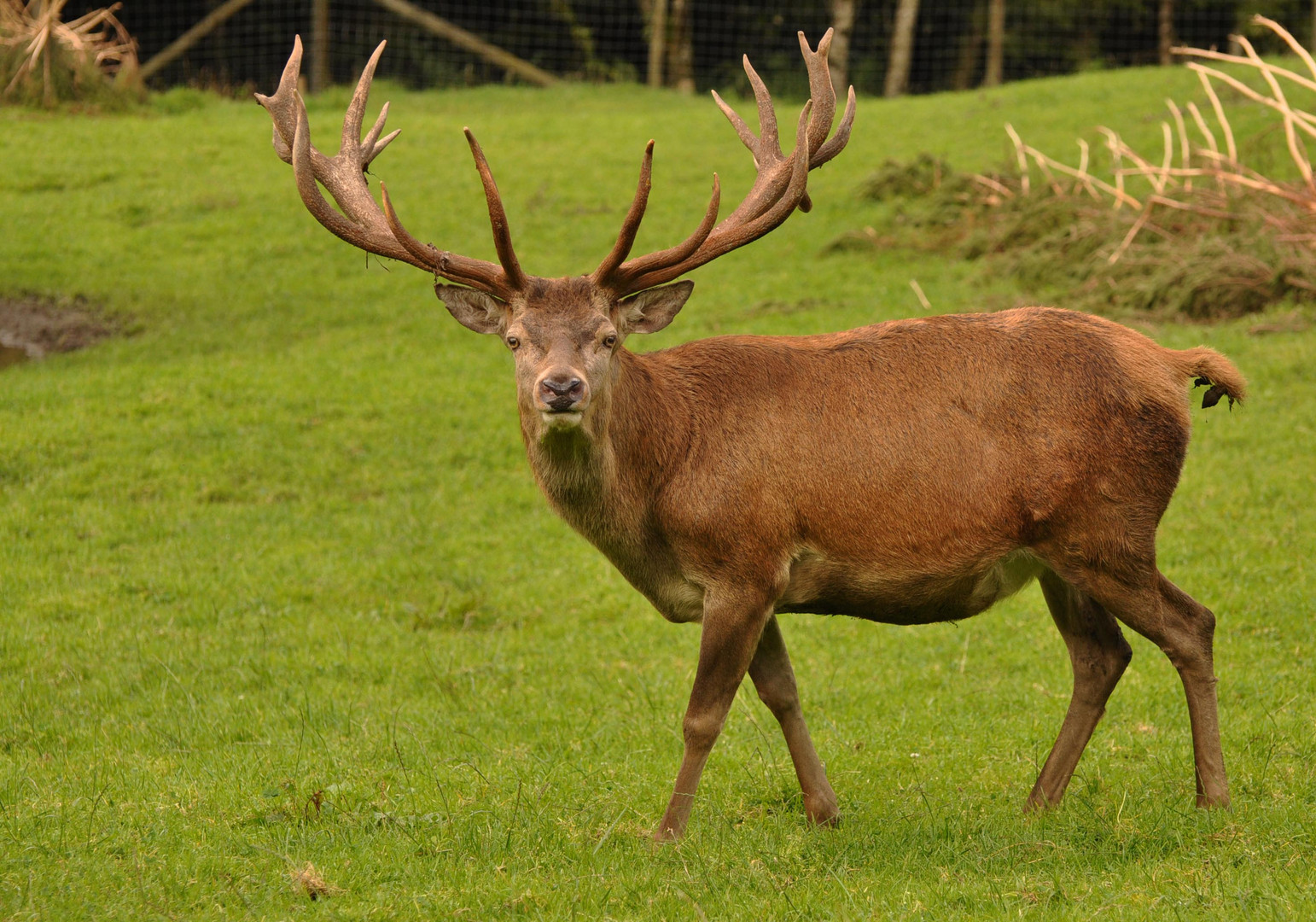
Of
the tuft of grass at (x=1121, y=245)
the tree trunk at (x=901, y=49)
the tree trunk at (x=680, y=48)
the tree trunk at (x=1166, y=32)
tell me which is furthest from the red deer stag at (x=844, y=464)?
the tree trunk at (x=1166, y=32)

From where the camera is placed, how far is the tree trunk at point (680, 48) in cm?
2880

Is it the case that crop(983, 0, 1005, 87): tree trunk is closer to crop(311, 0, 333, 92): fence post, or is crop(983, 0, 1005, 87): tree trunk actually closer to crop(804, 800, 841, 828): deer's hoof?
crop(311, 0, 333, 92): fence post

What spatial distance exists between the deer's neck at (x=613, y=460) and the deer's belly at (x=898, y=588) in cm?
71

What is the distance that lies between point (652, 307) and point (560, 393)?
1.00 metres

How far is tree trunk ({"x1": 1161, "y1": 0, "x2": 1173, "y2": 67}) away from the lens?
3159cm

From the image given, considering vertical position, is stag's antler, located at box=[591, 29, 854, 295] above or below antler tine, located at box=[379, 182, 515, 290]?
above

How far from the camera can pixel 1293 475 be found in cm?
1062

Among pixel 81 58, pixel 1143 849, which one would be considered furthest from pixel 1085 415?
pixel 81 58

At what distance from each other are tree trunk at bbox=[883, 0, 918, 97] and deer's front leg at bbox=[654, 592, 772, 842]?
84.2 feet

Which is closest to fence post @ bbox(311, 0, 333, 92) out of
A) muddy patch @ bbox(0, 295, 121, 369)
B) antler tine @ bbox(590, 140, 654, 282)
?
muddy patch @ bbox(0, 295, 121, 369)

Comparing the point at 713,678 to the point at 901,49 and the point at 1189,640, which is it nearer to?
the point at 1189,640

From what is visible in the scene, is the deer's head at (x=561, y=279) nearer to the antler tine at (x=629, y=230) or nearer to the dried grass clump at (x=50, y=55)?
the antler tine at (x=629, y=230)

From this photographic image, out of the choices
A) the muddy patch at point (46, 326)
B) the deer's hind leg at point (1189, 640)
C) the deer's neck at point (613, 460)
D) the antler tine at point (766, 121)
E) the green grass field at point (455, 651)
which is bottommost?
the muddy patch at point (46, 326)

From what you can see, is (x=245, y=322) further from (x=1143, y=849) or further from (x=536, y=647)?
(x=1143, y=849)
